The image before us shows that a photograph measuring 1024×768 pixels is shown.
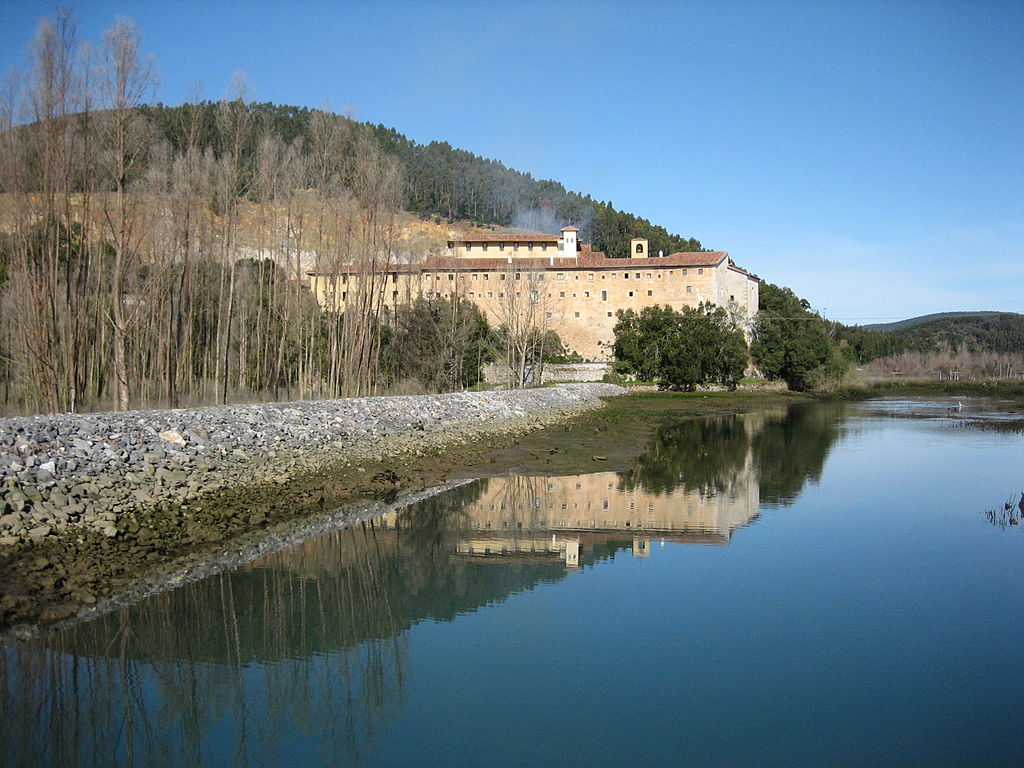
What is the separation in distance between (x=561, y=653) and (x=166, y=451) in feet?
25.7

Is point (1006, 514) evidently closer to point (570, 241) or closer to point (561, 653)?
point (561, 653)

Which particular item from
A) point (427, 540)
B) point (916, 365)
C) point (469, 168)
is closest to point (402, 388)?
point (427, 540)

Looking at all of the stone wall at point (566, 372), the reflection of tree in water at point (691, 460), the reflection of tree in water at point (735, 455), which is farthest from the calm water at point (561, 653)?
the stone wall at point (566, 372)

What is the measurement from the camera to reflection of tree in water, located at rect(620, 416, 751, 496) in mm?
16844

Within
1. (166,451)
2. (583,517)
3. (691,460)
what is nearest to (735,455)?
(691,460)

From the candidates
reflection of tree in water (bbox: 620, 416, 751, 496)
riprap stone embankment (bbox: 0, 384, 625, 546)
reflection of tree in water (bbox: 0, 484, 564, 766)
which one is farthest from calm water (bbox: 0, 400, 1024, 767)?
reflection of tree in water (bbox: 620, 416, 751, 496)

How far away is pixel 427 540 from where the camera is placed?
1130 centimetres

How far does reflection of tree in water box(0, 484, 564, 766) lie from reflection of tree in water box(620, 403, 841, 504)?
8.21 m

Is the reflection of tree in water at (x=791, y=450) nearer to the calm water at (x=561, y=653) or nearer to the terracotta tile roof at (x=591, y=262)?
the calm water at (x=561, y=653)

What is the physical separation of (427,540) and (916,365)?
86.5 meters

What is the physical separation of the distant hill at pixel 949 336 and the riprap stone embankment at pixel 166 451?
8107 centimetres

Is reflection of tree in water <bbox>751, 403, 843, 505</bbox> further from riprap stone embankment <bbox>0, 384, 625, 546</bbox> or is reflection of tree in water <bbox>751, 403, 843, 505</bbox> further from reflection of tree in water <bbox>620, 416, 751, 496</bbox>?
riprap stone embankment <bbox>0, 384, 625, 546</bbox>

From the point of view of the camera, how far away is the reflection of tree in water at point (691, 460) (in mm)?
16844

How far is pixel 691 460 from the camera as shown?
20.8m
